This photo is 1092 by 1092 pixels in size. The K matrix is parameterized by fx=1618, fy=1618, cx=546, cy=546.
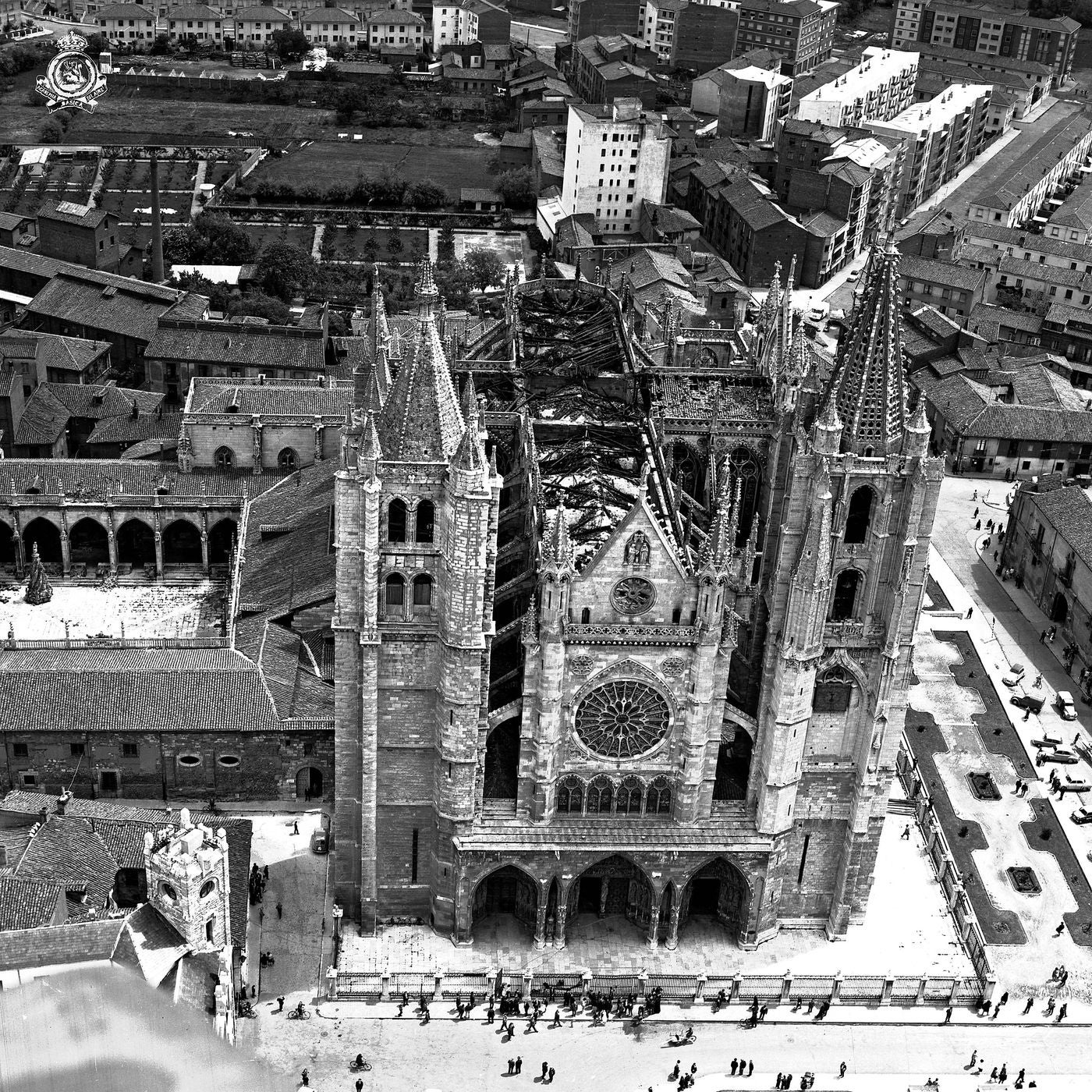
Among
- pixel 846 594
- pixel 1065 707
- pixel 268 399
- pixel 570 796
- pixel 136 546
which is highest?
pixel 846 594

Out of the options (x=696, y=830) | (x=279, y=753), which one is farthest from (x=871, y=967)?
(x=279, y=753)

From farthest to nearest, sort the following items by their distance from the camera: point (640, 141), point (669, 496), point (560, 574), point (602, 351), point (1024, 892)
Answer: point (640, 141) → point (602, 351) → point (1024, 892) → point (669, 496) → point (560, 574)

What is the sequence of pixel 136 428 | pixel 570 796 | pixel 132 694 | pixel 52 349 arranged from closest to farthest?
pixel 570 796 → pixel 132 694 → pixel 136 428 → pixel 52 349

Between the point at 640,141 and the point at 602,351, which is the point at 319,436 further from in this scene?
the point at 640,141

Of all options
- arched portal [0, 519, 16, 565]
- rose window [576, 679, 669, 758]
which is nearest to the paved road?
rose window [576, 679, 669, 758]

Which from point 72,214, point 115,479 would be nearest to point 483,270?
point 72,214

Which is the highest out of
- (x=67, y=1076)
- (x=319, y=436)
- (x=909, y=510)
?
(x=67, y=1076)

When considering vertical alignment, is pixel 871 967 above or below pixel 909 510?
below

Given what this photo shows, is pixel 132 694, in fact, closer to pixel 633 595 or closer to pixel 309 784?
pixel 309 784
